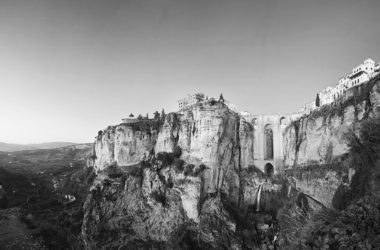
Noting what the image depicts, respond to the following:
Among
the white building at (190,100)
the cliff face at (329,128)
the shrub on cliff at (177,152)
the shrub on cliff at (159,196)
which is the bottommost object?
the shrub on cliff at (159,196)

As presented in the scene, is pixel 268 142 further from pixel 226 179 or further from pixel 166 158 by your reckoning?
pixel 166 158

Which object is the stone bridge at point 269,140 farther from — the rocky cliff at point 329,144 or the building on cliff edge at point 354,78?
the building on cliff edge at point 354,78

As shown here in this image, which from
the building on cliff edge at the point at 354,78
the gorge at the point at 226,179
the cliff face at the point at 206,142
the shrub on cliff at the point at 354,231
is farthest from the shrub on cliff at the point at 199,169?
the shrub on cliff at the point at 354,231

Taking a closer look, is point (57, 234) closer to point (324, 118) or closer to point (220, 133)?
point (220, 133)

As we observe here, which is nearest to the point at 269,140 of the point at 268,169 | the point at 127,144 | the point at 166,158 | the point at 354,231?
the point at 268,169

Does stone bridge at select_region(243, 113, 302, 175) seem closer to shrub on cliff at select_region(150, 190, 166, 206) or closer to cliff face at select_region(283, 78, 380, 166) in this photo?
cliff face at select_region(283, 78, 380, 166)

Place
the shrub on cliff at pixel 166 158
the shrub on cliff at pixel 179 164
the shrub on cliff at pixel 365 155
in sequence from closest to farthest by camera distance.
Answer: the shrub on cliff at pixel 365 155, the shrub on cliff at pixel 179 164, the shrub on cliff at pixel 166 158

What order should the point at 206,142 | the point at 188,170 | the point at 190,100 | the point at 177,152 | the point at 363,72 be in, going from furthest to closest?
1. the point at 190,100
2. the point at 363,72
3. the point at 177,152
4. the point at 206,142
5. the point at 188,170

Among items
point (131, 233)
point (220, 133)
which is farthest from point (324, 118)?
point (131, 233)

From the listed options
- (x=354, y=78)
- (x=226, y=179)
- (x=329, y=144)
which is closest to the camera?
(x=329, y=144)
